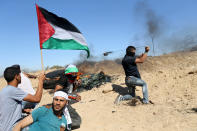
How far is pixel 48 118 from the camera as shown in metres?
2.89

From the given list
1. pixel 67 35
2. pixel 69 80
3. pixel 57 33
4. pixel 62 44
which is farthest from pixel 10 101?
pixel 67 35

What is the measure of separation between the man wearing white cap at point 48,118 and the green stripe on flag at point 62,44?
8.56 ft

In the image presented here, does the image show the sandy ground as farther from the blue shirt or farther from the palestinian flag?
the palestinian flag

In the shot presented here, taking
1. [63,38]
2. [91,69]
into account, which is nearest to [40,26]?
[63,38]

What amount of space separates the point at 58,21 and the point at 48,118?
358 centimetres

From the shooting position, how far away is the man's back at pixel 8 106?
8.91 feet

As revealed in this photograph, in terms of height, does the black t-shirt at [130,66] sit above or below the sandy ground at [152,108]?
above

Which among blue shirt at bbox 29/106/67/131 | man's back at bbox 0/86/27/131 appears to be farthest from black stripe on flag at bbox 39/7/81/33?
blue shirt at bbox 29/106/67/131

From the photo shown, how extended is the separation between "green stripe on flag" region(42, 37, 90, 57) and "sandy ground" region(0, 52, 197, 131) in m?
2.10

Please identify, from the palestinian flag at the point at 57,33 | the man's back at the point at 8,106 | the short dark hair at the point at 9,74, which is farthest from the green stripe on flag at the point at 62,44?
the man's back at the point at 8,106

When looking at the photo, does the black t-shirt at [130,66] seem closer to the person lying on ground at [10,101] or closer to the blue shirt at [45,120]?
the blue shirt at [45,120]

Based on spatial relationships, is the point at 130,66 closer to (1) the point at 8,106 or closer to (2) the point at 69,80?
(2) the point at 69,80

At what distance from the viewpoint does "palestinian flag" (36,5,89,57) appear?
17.3ft

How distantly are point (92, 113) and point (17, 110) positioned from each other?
129 inches
